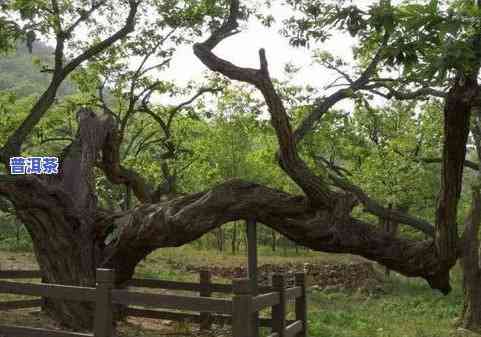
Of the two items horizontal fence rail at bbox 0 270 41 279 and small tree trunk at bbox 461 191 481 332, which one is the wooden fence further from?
small tree trunk at bbox 461 191 481 332

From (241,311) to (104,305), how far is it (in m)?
2.04

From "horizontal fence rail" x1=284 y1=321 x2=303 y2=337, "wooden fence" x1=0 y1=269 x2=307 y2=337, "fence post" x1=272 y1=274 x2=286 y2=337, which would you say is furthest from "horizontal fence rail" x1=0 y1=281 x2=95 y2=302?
"horizontal fence rail" x1=284 y1=321 x2=303 y2=337

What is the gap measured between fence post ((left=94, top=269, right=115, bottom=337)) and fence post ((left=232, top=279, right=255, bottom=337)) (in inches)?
72.6

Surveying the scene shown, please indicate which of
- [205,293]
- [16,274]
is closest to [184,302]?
[205,293]

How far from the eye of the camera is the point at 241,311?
6598 mm

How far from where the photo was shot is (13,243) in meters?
36.9

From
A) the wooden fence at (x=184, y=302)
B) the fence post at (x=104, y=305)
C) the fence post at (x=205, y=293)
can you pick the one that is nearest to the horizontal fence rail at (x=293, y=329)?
the wooden fence at (x=184, y=302)

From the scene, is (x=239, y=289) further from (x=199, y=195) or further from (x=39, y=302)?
(x=39, y=302)

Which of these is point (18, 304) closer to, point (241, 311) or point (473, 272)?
point (241, 311)

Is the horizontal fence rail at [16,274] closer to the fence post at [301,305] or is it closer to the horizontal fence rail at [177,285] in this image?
the horizontal fence rail at [177,285]

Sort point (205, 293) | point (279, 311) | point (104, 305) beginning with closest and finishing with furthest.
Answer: point (104, 305), point (279, 311), point (205, 293)

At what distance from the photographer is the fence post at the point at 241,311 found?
6574 mm

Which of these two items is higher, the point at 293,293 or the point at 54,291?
the point at 54,291

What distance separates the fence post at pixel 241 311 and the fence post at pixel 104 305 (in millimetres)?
1845
